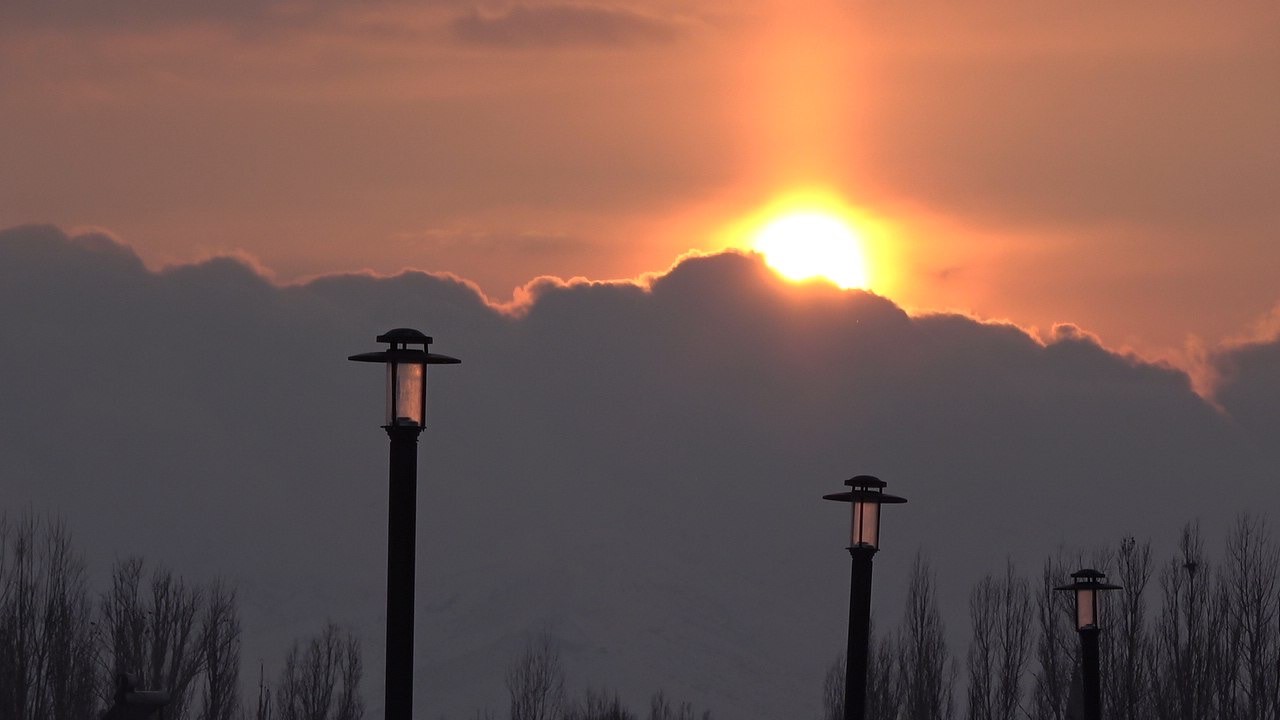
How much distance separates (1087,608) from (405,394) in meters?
12.6

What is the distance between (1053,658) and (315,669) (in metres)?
31.1

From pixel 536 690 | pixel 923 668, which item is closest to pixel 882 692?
pixel 923 668

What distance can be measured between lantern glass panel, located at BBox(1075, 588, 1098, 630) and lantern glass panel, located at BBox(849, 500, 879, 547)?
5.70 meters

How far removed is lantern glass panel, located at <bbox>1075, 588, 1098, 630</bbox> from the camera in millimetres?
25031

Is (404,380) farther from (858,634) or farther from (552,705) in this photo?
(552,705)

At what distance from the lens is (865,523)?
20453mm

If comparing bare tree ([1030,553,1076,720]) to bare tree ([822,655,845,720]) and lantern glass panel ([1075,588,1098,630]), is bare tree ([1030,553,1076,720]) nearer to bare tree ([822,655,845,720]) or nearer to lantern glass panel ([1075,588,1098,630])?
bare tree ([822,655,845,720])

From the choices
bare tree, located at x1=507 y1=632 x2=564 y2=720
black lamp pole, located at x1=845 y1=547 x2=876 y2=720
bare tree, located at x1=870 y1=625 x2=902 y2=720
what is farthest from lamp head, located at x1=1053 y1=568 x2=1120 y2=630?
bare tree, located at x1=507 y1=632 x2=564 y2=720

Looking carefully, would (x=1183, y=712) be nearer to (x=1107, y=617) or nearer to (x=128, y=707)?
(x=1107, y=617)

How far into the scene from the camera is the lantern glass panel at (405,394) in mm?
15328

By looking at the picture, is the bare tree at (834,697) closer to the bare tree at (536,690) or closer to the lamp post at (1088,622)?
the bare tree at (536,690)

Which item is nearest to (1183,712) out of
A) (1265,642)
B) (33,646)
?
(1265,642)

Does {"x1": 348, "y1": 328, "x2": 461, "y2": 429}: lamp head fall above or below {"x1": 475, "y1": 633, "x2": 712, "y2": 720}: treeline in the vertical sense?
above

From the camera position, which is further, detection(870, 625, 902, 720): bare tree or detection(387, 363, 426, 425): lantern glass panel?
detection(870, 625, 902, 720): bare tree
